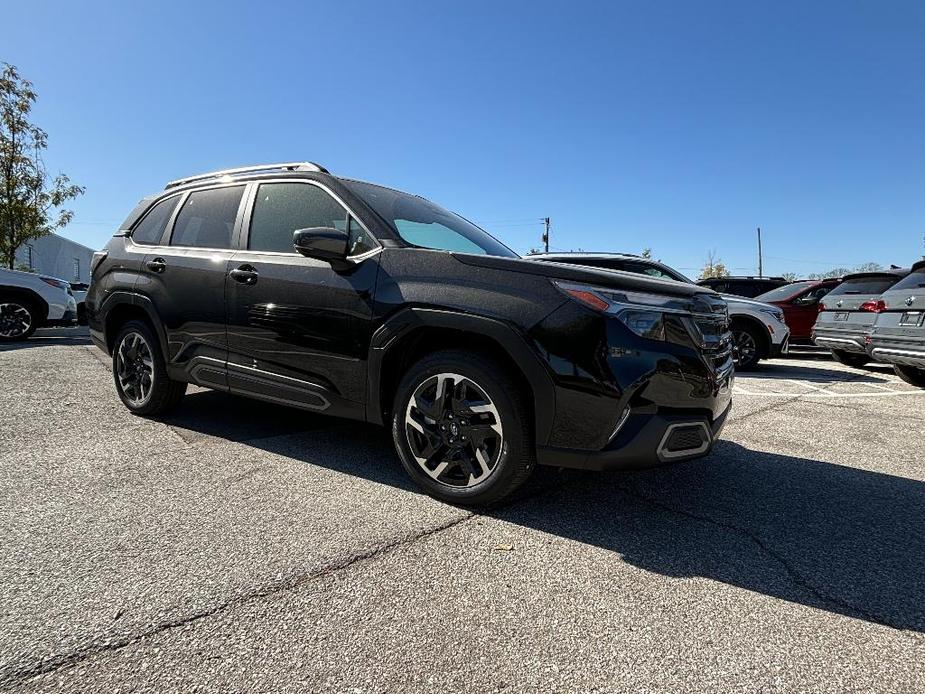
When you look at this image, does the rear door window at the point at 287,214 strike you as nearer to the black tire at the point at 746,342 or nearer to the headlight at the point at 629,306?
the headlight at the point at 629,306

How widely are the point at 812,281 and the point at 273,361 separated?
10778 millimetres

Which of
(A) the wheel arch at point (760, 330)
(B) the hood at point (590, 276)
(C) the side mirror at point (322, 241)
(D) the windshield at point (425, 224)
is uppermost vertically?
(D) the windshield at point (425, 224)

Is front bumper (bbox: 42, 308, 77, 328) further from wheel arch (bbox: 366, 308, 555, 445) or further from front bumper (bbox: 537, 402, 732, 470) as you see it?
front bumper (bbox: 537, 402, 732, 470)

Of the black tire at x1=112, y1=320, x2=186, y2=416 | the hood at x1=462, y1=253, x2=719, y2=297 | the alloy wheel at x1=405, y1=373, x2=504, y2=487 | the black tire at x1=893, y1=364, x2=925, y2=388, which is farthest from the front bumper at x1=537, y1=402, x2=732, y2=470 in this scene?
the black tire at x1=893, y1=364, x2=925, y2=388

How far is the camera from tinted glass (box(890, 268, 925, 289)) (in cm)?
623

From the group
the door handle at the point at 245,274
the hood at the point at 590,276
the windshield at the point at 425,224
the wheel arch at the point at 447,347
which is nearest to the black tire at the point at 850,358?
the windshield at the point at 425,224

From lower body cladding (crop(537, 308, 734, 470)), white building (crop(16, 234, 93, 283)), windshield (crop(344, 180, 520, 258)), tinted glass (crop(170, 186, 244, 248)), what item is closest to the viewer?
lower body cladding (crop(537, 308, 734, 470))

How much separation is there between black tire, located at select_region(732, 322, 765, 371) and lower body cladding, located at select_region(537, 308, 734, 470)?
264 inches

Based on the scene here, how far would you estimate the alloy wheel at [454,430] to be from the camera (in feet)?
8.46

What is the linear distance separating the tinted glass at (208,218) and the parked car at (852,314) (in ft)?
27.5

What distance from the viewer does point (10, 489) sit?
2.74 metres

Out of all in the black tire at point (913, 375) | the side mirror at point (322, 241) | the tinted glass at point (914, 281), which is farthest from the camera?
the black tire at point (913, 375)

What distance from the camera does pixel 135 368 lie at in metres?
4.24

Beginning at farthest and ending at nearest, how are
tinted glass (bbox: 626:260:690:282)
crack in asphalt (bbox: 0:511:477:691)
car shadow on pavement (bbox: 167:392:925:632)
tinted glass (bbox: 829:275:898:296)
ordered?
tinted glass (bbox: 829:275:898:296), tinted glass (bbox: 626:260:690:282), car shadow on pavement (bbox: 167:392:925:632), crack in asphalt (bbox: 0:511:477:691)
